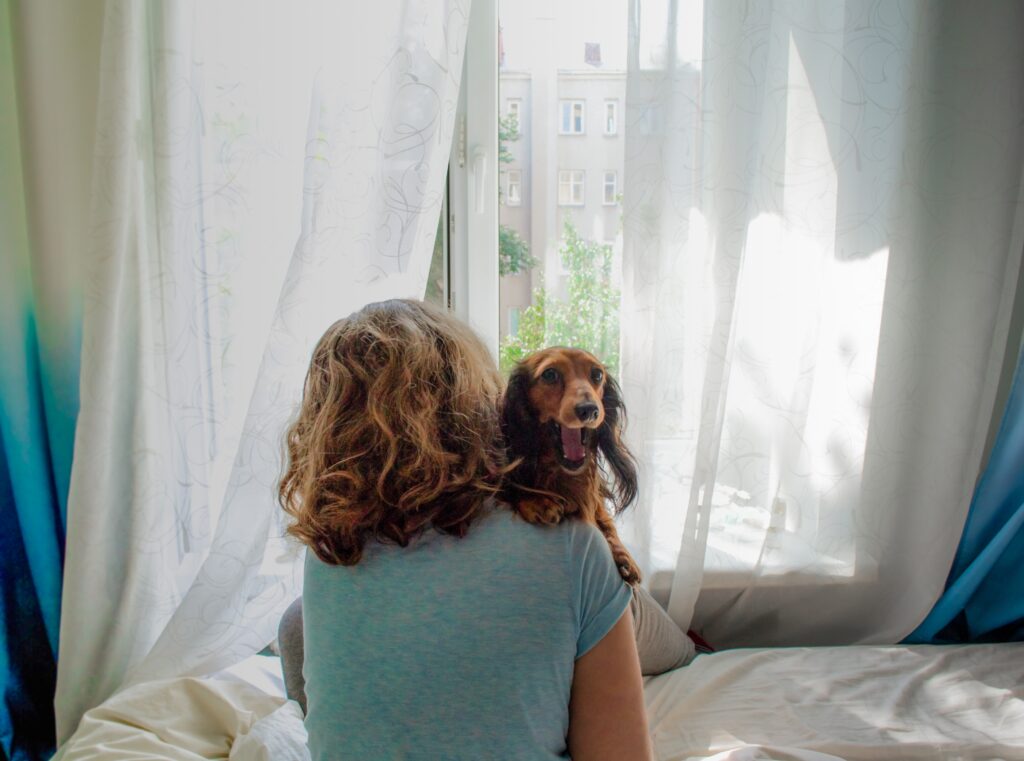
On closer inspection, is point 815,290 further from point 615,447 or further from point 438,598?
point 438,598

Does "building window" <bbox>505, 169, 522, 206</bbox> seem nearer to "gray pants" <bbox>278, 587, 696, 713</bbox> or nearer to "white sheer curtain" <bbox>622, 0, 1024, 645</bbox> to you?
"white sheer curtain" <bbox>622, 0, 1024, 645</bbox>

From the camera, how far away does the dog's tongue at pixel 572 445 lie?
0.83 meters

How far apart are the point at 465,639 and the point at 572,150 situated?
3.53 ft

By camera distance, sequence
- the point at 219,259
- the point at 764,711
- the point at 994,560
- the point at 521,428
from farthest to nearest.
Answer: the point at 994,560, the point at 219,259, the point at 764,711, the point at 521,428

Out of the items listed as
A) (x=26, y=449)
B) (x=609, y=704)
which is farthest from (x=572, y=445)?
(x=26, y=449)

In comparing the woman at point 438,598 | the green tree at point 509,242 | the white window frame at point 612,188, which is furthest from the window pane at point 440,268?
the woman at point 438,598

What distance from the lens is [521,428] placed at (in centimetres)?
86

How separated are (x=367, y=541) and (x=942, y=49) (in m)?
1.40

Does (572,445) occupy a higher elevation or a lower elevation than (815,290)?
Answer: lower

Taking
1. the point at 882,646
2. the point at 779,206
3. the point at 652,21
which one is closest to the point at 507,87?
the point at 652,21

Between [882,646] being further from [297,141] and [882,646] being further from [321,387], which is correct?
[297,141]

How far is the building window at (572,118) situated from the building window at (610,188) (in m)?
0.10

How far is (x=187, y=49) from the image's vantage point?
4.29 ft

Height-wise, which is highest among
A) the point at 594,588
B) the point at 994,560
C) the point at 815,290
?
the point at 815,290
